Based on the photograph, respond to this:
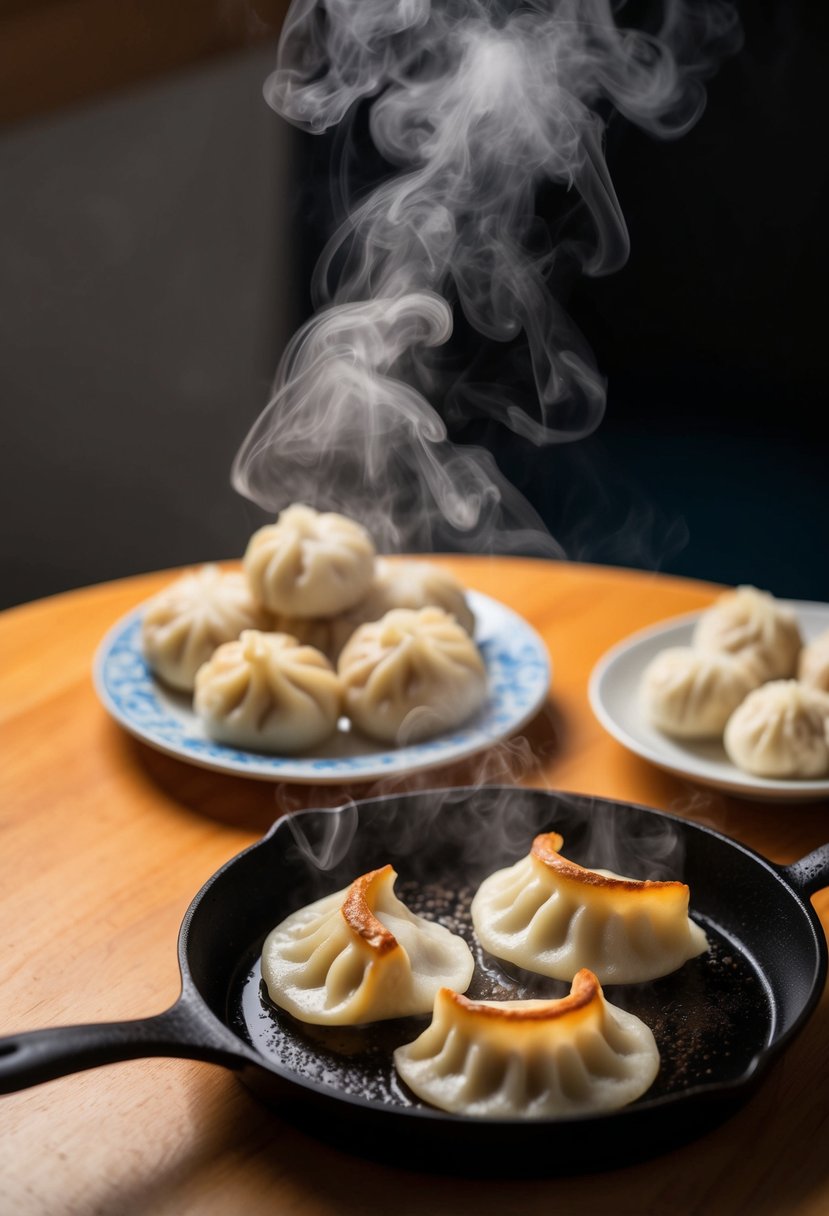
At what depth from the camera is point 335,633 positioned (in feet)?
6.60

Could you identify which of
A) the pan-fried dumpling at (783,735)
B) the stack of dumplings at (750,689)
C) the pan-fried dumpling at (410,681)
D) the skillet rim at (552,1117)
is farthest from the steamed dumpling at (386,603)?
the skillet rim at (552,1117)

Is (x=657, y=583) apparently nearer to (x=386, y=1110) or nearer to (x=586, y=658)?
(x=586, y=658)

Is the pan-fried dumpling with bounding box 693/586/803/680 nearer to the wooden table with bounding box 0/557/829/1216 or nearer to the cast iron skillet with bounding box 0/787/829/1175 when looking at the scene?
the wooden table with bounding box 0/557/829/1216

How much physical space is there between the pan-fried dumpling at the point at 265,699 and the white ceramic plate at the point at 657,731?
40 cm

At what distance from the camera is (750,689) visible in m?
1.82

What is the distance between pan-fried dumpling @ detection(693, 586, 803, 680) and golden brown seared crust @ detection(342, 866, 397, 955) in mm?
838

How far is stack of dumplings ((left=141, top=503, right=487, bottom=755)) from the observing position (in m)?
1.78

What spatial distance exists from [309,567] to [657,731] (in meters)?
0.58

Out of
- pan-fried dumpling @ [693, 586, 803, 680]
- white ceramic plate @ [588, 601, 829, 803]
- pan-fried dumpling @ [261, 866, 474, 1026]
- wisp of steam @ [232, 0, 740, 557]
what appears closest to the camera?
pan-fried dumpling @ [261, 866, 474, 1026]

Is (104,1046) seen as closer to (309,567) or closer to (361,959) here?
(361,959)

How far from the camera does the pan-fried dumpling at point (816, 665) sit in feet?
6.08

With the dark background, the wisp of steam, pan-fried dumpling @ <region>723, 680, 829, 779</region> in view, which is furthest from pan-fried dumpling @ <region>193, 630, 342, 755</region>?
the dark background

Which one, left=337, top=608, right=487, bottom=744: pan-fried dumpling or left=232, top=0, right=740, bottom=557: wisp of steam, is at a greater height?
left=232, top=0, right=740, bottom=557: wisp of steam

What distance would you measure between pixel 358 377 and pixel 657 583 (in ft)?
2.21
